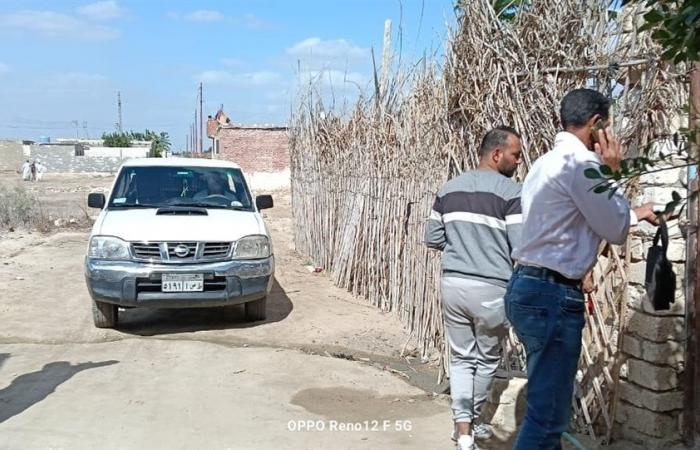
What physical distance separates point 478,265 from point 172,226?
13.7ft

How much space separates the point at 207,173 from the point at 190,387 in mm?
3597

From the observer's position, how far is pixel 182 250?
24.1ft


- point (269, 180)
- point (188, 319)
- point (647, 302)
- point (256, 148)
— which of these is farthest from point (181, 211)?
point (256, 148)

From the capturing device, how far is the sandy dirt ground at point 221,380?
4711 mm

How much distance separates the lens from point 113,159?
5459cm

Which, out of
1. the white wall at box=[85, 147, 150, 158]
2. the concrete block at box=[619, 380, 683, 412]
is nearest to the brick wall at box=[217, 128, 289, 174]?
the white wall at box=[85, 147, 150, 158]

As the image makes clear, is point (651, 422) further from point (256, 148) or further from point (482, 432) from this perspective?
point (256, 148)

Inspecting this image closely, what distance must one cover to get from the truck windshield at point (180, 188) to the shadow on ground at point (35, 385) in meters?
2.27

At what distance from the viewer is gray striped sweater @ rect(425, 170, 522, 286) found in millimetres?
4156

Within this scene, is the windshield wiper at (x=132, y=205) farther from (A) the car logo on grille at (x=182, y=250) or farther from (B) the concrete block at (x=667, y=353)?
(B) the concrete block at (x=667, y=353)

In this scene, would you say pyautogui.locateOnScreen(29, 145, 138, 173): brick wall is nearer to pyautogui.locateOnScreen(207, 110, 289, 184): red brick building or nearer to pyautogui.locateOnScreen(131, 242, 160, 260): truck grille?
pyautogui.locateOnScreen(207, 110, 289, 184): red brick building

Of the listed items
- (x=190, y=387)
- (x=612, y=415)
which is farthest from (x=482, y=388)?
(x=190, y=387)

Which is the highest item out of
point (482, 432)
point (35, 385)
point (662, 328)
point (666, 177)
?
point (666, 177)

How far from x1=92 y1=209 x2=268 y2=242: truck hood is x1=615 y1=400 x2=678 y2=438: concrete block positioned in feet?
14.9
